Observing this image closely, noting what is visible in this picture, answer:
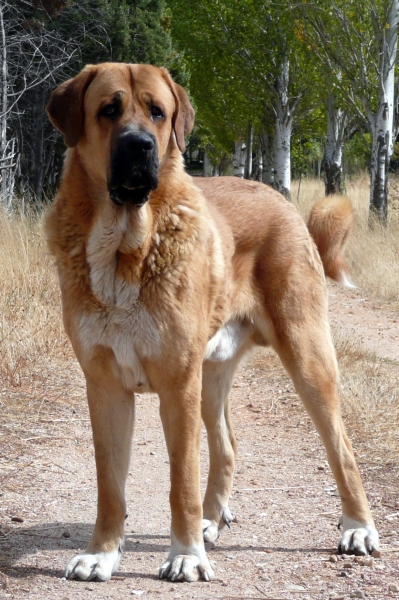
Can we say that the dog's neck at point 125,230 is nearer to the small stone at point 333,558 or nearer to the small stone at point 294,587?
the small stone at point 294,587

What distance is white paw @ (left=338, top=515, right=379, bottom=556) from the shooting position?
11.9ft

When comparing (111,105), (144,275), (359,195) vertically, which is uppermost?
(111,105)

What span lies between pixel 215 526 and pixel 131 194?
1.68 metres

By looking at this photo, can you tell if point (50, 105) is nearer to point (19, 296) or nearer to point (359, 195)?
point (19, 296)

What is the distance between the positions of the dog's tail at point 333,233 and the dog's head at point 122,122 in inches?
46.9

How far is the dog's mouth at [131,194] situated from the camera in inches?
129

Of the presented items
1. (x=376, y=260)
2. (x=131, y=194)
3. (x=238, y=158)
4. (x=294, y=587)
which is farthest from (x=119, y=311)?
(x=238, y=158)

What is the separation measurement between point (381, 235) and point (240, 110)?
13854 mm

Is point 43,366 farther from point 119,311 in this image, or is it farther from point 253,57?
point 253,57

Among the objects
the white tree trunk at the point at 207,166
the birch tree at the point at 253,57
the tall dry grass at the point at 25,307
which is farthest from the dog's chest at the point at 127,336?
the white tree trunk at the point at 207,166

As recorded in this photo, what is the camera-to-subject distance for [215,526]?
3.94m

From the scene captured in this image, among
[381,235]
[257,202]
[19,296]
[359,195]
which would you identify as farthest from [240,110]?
[257,202]

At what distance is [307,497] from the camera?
14.4ft

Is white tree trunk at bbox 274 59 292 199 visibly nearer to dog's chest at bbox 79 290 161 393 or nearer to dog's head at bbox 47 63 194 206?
dog's head at bbox 47 63 194 206
